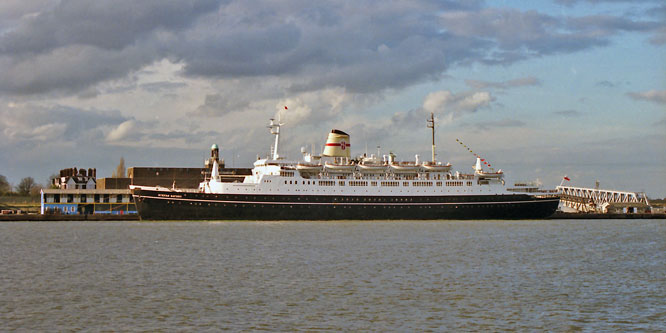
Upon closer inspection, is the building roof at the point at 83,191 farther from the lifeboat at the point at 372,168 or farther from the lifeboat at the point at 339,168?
the lifeboat at the point at 372,168

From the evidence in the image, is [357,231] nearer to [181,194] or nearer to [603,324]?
[181,194]

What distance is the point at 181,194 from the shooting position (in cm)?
5272

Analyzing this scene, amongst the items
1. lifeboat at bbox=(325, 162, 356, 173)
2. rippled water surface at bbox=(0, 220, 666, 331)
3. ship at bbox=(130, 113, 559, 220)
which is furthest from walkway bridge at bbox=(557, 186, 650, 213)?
A: rippled water surface at bbox=(0, 220, 666, 331)

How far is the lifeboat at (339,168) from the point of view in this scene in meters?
56.2

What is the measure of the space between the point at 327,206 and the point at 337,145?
23.2 feet

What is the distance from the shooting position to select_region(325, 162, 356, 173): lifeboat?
185 ft

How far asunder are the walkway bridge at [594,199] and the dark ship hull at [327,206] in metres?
22.4

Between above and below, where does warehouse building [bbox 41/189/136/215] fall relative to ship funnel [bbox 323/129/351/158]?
below

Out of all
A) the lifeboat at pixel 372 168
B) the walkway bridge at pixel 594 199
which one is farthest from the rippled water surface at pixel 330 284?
the walkway bridge at pixel 594 199

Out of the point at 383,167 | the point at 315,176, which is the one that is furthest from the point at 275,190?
the point at 383,167

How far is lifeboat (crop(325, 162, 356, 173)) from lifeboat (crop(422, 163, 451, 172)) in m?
6.03

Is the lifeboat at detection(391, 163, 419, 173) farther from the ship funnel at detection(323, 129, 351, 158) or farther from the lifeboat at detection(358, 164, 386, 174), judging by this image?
the ship funnel at detection(323, 129, 351, 158)

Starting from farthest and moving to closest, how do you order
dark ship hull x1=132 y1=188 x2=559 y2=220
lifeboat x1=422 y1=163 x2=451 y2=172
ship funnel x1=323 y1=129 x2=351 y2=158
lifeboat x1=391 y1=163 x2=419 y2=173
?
1. ship funnel x1=323 y1=129 x2=351 y2=158
2. lifeboat x1=422 y1=163 x2=451 y2=172
3. lifeboat x1=391 y1=163 x2=419 y2=173
4. dark ship hull x1=132 y1=188 x2=559 y2=220

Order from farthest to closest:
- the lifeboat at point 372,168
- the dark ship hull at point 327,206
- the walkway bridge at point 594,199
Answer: the walkway bridge at point 594,199 → the lifeboat at point 372,168 → the dark ship hull at point 327,206
